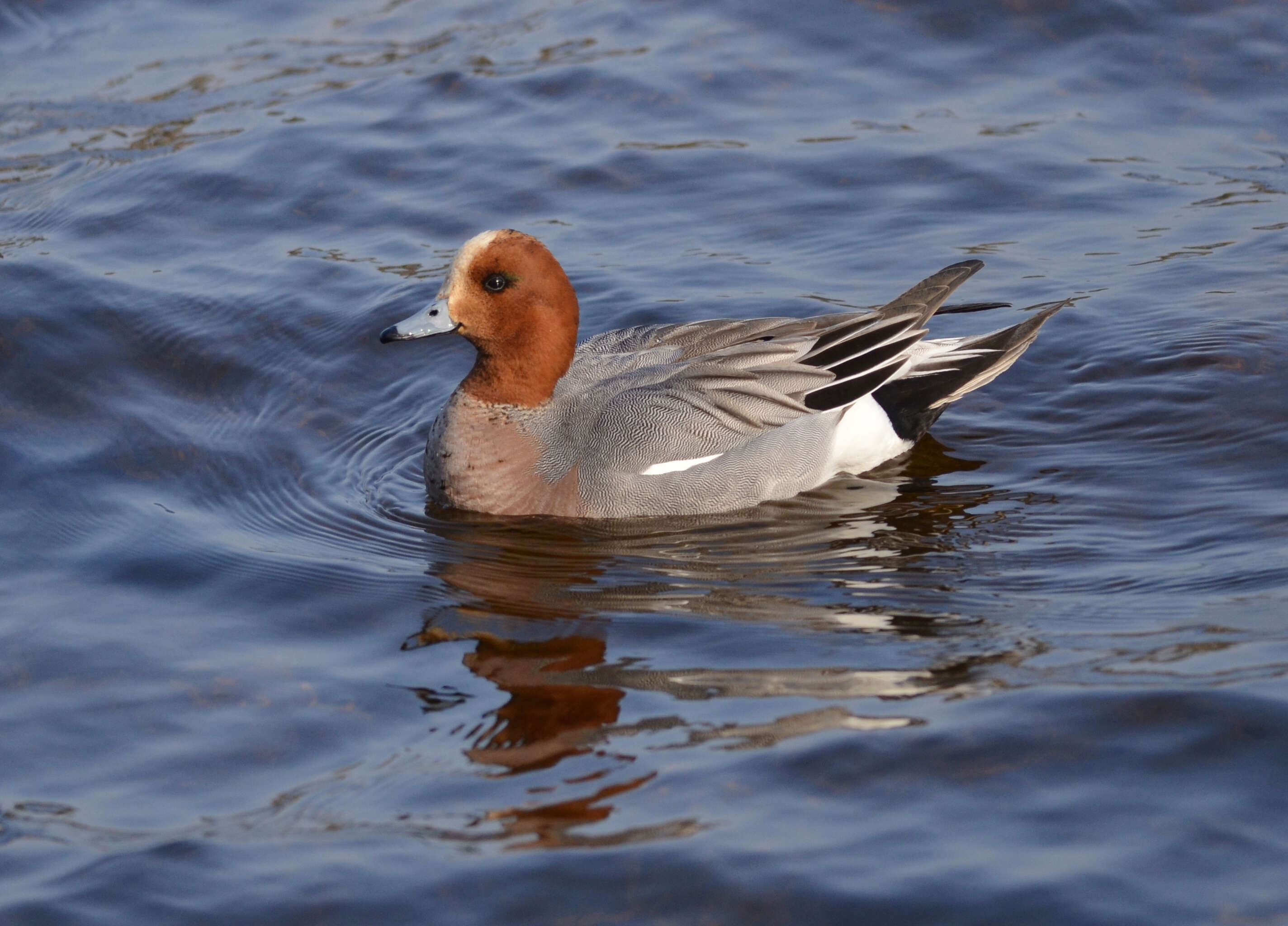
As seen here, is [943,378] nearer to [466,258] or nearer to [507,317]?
[507,317]

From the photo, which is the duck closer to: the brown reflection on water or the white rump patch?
the white rump patch

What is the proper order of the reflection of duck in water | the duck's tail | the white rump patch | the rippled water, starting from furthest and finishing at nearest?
the duck's tail
the white rump patch
the reflection of duck in water
the rippled water

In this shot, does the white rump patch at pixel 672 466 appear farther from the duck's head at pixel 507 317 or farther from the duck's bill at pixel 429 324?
the duck's bill at pixel 429 324

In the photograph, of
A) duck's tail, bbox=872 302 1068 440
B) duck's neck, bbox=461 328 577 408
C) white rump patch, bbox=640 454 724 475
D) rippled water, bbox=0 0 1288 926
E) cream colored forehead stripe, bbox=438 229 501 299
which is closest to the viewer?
rippled water, bbox=0 0 1288 926

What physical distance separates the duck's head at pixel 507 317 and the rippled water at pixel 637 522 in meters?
0.64

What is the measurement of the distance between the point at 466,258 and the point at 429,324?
11.7 inches

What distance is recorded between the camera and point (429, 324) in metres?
6.24

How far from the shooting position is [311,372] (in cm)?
760

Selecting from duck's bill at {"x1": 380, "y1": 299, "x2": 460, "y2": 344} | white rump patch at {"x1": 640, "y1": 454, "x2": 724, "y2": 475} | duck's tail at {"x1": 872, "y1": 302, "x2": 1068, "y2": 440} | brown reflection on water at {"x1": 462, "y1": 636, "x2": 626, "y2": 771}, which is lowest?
brown reflection on water at {"x1": 462, "y1": 636, "x2": 626, "y2": 771}

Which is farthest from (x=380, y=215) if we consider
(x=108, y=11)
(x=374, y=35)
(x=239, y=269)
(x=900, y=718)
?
(x=900, y=718)

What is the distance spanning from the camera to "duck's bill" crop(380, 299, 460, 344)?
6211 mm

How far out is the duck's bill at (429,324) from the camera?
6.21 m

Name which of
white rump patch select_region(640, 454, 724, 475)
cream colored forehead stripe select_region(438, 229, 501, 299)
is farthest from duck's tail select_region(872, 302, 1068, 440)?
cream colored forehead stripe select_region(438, 229, 501, 299)

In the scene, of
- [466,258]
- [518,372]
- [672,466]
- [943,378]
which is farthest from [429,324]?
[943,378]
